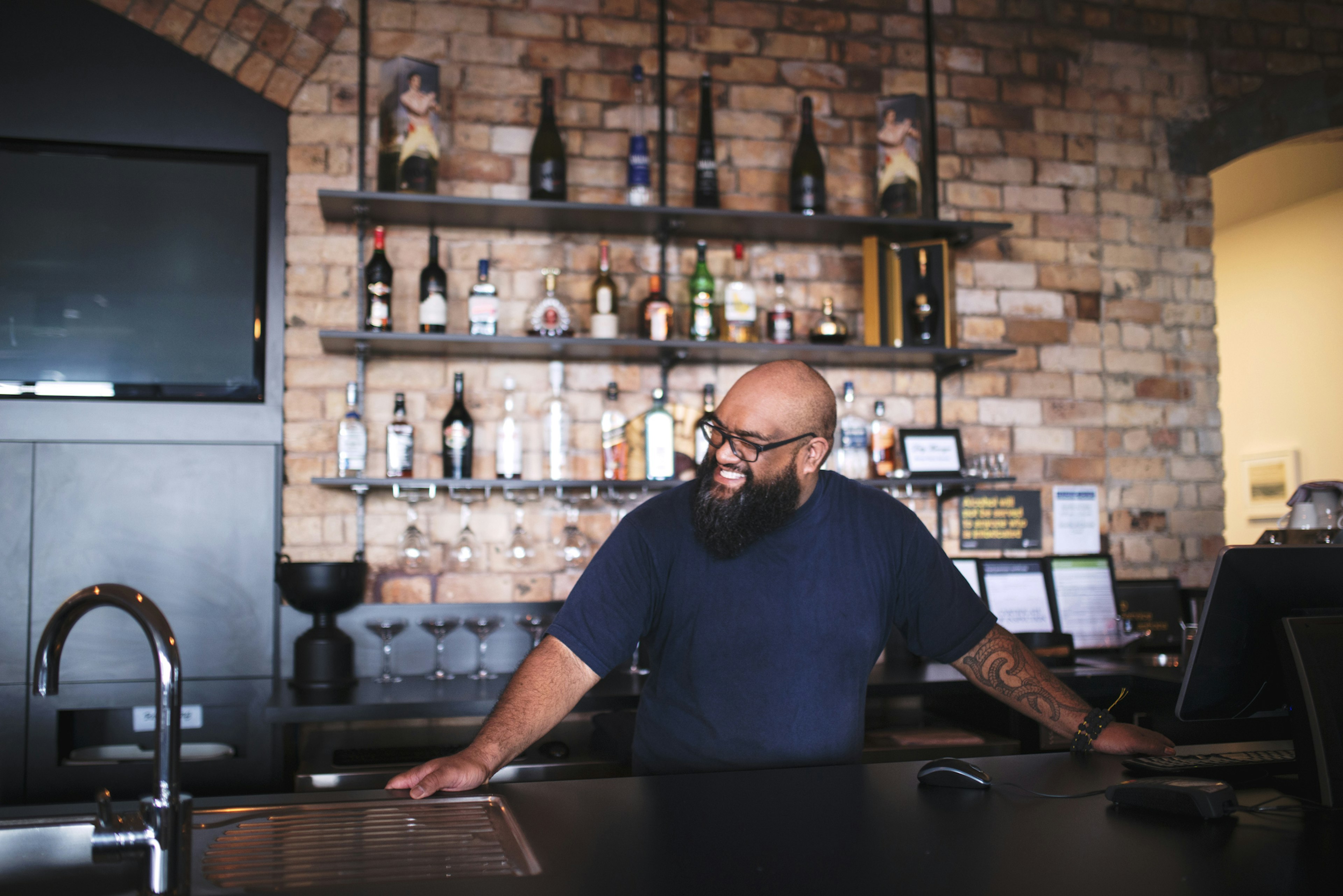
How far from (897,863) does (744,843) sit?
16cm

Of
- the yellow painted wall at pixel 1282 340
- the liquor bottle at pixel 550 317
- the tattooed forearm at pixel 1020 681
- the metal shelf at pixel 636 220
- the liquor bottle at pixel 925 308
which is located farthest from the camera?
the yellow painted wall at pixel 1282 340

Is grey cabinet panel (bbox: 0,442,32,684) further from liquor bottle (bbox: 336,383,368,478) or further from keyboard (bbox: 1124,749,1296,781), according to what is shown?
keyboard (bbox: 1124,749,1296,781)

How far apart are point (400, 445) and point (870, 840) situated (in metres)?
1.98

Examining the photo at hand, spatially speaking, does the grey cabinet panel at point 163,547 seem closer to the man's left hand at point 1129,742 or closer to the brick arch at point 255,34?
the brick arch at point 255,34

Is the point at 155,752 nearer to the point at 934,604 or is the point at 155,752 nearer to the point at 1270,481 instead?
the point at 934,604

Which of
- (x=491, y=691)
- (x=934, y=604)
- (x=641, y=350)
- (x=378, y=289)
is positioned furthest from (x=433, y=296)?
(x=934, y=604)

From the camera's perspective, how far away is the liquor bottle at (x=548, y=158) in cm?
284

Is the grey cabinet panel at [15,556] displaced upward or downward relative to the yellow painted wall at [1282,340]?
downward

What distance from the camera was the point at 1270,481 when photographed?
5.19 meters

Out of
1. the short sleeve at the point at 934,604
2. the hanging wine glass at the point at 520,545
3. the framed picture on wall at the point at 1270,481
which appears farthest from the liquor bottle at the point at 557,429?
the framed picture on wall at the point at 1270,481

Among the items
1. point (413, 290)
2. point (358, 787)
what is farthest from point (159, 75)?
point (358, 787)

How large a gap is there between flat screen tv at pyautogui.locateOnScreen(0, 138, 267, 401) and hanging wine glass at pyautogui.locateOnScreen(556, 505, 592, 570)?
3.01 ft

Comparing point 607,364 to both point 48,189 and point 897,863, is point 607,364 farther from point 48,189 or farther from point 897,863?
point 897,863

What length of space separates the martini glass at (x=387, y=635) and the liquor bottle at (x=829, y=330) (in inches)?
56.8
